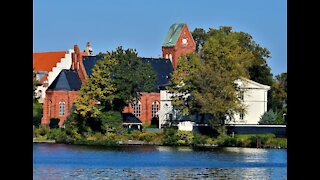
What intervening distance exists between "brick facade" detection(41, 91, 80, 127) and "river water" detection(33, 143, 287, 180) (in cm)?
1911

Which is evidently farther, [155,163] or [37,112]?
[37,112]

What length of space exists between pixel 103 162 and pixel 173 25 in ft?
192

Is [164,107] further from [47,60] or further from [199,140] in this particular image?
[47,60]

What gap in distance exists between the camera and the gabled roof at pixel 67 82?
272 ft

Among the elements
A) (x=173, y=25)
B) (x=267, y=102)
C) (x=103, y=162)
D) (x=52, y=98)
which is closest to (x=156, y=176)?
(x=103, y=162)

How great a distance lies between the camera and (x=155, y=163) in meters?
44.0

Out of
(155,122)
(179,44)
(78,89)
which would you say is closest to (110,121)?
(78,89)

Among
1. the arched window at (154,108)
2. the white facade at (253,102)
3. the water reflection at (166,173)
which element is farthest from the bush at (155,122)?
the water reflection at (166,173)

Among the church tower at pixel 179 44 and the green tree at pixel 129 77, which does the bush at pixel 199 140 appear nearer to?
the green tree at pixel 129 77

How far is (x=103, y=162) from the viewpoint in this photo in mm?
44469

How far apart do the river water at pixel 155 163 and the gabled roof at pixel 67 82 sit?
20.9 meters

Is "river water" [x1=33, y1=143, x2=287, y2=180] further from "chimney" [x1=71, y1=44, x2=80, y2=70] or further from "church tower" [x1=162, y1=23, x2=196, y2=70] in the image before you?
"church tower" [x1=162, y1=23, x2=196, y2=70]

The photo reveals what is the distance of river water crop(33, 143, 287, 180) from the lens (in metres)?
36.1

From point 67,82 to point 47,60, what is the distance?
60.1 ft
